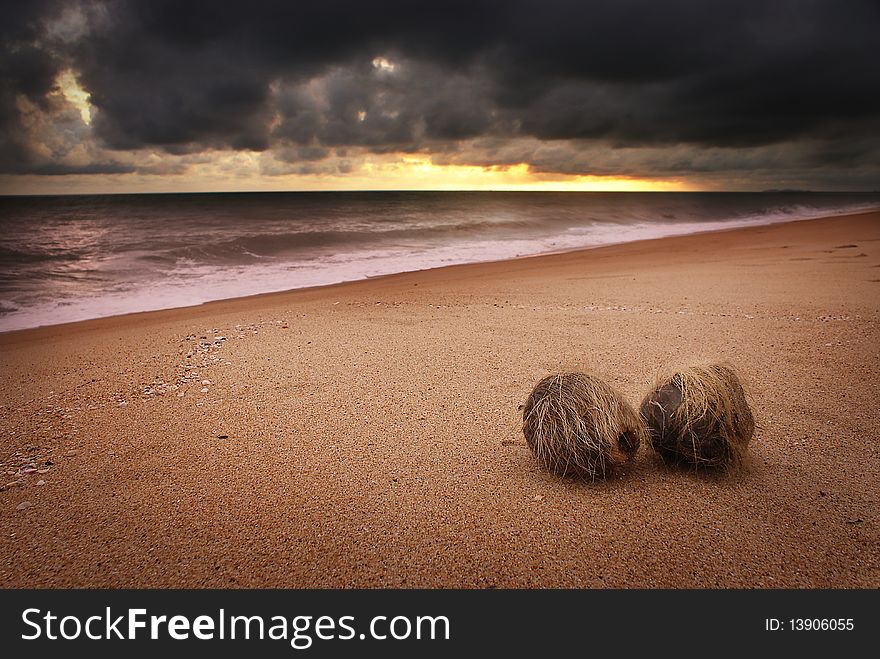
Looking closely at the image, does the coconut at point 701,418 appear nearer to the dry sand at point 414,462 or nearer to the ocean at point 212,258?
the dry sand at point 414,462

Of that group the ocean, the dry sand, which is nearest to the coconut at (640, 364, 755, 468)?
the dry sand

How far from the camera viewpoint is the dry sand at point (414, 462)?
304 centimetres

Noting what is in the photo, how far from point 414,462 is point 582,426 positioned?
4.84 feet

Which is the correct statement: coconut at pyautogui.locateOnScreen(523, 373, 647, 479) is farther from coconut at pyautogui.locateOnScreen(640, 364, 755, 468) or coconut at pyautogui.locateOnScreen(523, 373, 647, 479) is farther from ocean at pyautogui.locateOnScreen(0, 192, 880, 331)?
ocean at pyautogui.locateOnScreen(0, 192, 880, 331)

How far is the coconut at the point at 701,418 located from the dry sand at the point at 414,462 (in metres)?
0.20

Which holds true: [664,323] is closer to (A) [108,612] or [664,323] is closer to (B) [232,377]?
(B) [232,377]

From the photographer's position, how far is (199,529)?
11.2 feet

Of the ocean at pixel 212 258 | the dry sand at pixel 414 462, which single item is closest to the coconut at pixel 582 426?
the dry sand at pixel 414 462

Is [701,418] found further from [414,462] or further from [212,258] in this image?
[212,258]

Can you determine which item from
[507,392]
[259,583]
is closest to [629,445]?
[507,392]

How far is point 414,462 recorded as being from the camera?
422 cm

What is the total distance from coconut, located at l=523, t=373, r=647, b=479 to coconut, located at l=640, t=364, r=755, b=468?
21 centimetres

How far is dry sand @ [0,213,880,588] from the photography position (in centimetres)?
304

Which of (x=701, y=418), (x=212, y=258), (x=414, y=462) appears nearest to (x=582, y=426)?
(x=701, y=418)
